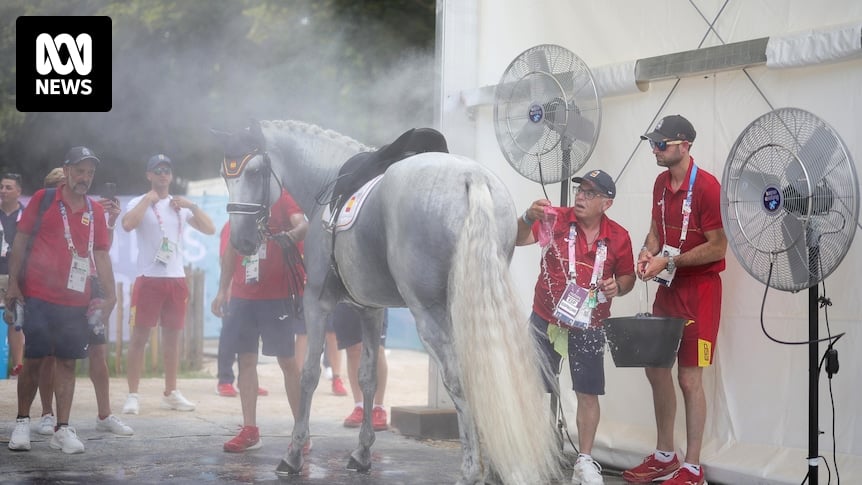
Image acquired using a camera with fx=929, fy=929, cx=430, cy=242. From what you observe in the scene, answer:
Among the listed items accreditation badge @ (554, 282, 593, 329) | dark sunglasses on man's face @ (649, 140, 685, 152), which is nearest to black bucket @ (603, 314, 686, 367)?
accreditation badge @ (554, 282, 593, 329)

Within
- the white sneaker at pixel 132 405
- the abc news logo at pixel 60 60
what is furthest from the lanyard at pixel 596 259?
the abc news logo at pixel 60 60

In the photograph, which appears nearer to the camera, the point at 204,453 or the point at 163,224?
the point at 204,453

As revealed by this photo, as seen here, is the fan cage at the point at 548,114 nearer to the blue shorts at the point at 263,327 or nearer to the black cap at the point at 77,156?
the blue shorts at the point at 263,327

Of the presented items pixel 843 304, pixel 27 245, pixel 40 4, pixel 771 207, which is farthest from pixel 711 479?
pixel 40 4

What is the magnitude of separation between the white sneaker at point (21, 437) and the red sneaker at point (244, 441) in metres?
1.19

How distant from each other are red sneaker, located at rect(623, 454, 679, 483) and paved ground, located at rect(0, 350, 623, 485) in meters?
0.15

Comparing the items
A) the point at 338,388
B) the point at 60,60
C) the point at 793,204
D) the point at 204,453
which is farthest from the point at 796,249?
the point at 338,388

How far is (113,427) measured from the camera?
6355mm

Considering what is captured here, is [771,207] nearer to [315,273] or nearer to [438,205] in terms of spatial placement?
[438,205]

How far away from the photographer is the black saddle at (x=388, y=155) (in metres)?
4.98

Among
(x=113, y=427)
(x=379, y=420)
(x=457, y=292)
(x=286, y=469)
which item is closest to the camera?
(x=457, y=292)

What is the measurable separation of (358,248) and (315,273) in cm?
48

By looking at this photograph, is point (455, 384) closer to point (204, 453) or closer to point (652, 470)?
point (652, 470)

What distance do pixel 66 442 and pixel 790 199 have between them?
432 centimetres
